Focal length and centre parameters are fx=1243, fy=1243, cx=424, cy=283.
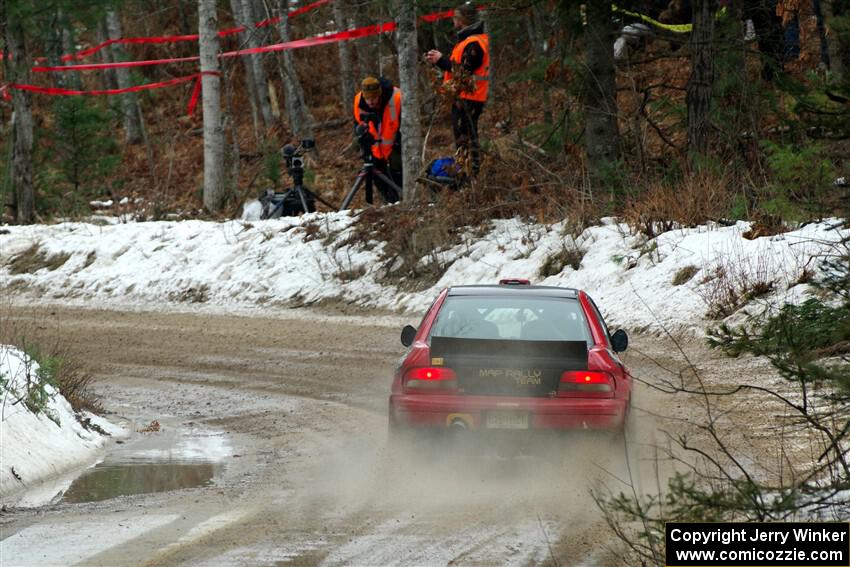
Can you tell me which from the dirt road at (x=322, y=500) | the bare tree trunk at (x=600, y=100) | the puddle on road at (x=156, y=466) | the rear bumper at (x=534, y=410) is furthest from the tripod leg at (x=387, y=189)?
the rear bumper at (x=534, y=410)

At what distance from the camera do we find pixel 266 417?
11.6 metres

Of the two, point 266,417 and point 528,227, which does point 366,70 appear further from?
point 266,417

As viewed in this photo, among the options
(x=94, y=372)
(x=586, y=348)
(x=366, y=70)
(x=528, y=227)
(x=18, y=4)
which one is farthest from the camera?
(x=366, y=70)

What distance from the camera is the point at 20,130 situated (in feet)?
88.9

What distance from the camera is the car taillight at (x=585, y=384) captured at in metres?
8.18

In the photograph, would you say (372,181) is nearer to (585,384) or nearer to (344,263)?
(344,263)

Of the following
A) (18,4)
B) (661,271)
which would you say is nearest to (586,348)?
(661,271)

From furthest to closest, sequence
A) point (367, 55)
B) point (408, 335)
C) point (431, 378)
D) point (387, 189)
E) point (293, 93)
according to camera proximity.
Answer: point (367, 55) → point (293, 93) → point (387, 189) → point (408, 335) → point (431, 378)

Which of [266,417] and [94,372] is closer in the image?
[266,417]

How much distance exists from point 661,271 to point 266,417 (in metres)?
6.43

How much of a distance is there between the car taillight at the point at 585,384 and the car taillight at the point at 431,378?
728mm

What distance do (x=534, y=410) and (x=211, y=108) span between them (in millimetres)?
19036

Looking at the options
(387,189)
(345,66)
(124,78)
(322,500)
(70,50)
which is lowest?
(387,189)

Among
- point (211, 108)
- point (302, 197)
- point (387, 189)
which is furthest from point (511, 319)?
point (211, 108)
